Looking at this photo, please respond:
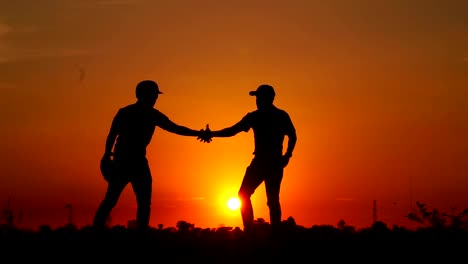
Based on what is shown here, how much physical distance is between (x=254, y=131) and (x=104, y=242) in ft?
12.1

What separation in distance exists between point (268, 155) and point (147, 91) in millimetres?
2567

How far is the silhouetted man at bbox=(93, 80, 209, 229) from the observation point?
15.8 metres

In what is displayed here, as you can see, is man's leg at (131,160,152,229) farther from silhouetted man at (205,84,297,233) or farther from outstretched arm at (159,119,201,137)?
silhouetted man at (205,84,297,233)

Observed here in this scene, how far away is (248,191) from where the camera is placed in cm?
1670

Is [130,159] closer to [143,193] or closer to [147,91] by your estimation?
[143,193]

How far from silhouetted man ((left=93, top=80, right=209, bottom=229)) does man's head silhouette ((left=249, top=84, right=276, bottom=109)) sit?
6.39 ft

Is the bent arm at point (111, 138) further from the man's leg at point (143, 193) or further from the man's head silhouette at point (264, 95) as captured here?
the man's head silhouette at point (264, 95)

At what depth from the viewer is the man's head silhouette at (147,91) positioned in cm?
1595

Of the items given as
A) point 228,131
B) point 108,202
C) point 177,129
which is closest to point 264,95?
point 228,131

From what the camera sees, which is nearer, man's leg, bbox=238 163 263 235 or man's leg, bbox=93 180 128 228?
man's leg, bbox=93 180 128 228

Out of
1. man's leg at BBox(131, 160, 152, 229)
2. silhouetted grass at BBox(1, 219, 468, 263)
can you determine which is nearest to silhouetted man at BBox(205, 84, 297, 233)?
silhouetted grass at BBox(1, 219, 468, 263)

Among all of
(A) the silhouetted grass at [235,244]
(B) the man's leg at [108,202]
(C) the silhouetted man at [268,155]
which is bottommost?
(A) the silhouetted grass at [235,244]

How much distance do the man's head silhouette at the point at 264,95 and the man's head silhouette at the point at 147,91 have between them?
6.13ft

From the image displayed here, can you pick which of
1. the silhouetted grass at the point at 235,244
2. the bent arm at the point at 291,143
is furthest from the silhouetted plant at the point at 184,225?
the bent arm at the point at 291,143
